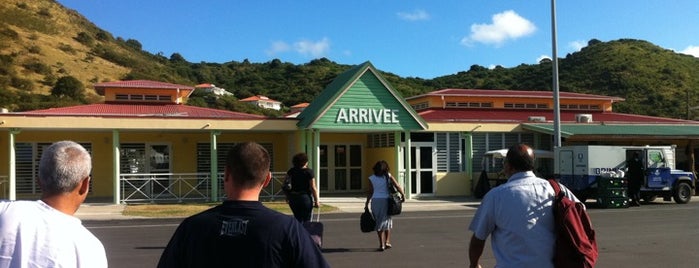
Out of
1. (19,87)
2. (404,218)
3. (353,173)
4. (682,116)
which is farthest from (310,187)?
(19,87)

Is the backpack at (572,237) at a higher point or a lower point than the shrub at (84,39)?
lower

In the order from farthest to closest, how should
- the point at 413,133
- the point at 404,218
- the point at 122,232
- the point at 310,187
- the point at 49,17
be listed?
1. the point at 49,17
2. the point at 413,133
3. the point at 404,218
4. the point at 122,232
5. the point at 310,187

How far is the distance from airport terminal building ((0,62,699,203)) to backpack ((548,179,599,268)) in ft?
58.7

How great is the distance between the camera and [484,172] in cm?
2394

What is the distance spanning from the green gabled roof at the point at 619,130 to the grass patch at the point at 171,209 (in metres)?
10.0

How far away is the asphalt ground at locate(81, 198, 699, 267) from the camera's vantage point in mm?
9789

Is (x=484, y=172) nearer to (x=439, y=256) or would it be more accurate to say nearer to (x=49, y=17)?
A: (x=439, y=256)

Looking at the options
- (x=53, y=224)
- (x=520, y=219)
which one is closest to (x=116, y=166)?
(x=520, y=219)

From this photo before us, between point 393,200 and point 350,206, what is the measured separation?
35.0ft

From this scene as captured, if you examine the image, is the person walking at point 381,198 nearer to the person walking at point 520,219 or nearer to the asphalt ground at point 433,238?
the asphalt ground at point 433,238

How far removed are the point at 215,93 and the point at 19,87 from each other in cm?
2097

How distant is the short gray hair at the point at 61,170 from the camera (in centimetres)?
266

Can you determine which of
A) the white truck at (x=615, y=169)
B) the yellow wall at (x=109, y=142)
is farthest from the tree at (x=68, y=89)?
the white truck at (x=615, y=169)

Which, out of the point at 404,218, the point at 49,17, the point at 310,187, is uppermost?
the point at 49,17
